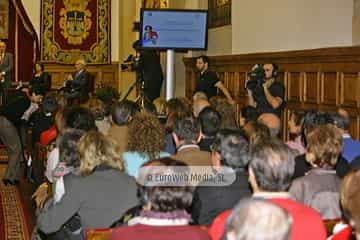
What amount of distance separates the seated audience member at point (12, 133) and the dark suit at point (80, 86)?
3.87 m

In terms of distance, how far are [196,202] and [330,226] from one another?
86 cm

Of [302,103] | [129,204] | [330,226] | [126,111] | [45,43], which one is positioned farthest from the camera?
[45,43]

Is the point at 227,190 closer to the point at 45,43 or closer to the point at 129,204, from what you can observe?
the point at 129,204

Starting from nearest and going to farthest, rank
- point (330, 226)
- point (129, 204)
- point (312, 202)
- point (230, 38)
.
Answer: point (330, 226), point (312, 202), point (129, 204), point (230, 38)

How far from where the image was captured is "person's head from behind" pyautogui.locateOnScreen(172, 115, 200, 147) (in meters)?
5.31

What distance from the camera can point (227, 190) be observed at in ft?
13.5

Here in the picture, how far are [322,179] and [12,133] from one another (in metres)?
6.52

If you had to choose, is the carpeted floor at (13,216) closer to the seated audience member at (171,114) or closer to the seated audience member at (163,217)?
the seated audience member at (171,114)

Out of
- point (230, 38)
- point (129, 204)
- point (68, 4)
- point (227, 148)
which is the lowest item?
point (129, 204)

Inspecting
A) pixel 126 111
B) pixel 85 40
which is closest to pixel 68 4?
pixel 85 40

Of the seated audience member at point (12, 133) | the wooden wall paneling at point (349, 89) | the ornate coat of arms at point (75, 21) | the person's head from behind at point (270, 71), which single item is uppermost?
the ornate coat of arms at point (75, 21)

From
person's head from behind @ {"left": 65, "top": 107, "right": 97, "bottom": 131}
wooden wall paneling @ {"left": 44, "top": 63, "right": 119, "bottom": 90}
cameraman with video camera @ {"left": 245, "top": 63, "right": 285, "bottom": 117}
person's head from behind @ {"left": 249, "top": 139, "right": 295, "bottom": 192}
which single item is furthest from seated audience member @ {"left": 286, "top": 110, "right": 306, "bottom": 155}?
wooden wall paneling @ {"left": 44, "top": 63, "right": 119, "bottom": 90}

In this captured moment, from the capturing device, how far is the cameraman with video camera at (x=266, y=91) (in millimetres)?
8586

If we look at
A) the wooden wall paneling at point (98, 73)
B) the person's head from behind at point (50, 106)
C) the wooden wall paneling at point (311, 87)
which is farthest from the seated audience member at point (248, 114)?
the wooden wall paneling at point (98, 73)
